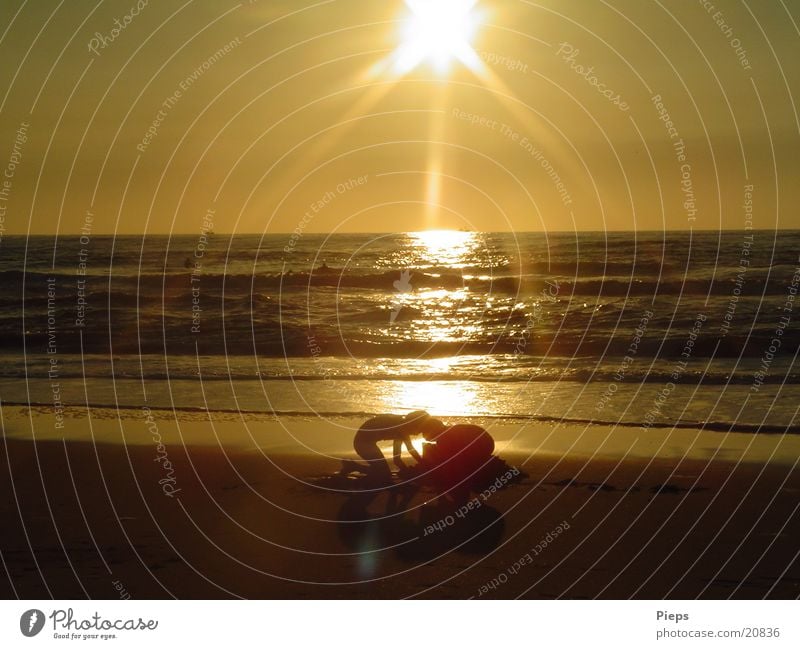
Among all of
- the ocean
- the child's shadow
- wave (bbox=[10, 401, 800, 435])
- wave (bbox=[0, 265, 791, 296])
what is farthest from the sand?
wave (bbox=[0, 265, 791, 296])

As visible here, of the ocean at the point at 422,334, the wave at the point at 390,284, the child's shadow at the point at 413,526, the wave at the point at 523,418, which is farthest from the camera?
the wave at the point at 390,284

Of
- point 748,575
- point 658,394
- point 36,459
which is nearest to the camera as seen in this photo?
point 748,575

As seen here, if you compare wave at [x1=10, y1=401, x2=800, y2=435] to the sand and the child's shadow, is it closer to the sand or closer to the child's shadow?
the sand

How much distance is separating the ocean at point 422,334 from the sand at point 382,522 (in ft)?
7.02

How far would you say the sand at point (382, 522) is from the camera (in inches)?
266

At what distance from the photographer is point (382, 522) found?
7.72 metres

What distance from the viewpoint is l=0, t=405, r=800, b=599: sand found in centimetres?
677

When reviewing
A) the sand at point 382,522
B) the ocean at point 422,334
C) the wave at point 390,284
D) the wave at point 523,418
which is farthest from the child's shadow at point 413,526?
the wave at point 390,284

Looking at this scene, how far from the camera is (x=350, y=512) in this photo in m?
8.10

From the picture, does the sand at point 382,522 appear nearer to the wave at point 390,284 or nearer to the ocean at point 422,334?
the ocean at point 422,334

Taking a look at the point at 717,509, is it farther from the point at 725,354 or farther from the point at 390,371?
the point at 725,354

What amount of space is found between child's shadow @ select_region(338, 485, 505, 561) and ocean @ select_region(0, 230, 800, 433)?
4450mm

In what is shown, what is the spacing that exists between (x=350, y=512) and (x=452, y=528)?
40.2 inches
